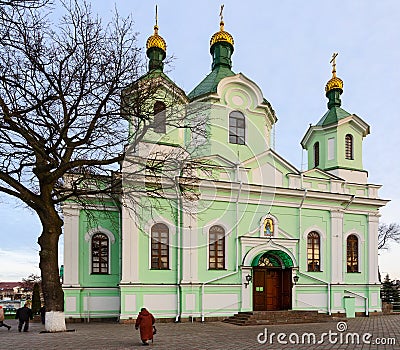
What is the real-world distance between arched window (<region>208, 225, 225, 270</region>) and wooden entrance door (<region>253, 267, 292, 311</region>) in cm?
164

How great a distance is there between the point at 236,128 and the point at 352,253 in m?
8.14

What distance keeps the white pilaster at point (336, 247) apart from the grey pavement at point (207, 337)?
392 cm

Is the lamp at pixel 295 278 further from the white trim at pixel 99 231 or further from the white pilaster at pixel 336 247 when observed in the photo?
the white trim at pixel 99 231

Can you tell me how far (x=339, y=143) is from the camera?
2628cm

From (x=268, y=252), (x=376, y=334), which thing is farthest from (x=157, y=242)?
(x=376, y=334)

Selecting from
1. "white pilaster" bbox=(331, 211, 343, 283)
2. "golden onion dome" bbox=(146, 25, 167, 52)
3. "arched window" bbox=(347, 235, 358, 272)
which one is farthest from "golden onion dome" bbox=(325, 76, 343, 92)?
"golden onion dome" bbox=(146, 25, 167, 52)

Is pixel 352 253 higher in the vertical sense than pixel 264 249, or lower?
lower

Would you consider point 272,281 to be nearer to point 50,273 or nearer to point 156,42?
point 50,273

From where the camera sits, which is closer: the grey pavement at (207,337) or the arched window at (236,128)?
the grey pavement at (207,337)

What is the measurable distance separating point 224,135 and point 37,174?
9.98 meters

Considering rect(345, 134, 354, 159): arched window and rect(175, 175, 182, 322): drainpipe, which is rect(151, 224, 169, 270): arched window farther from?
rect(345, 134, 354, 159): arched window

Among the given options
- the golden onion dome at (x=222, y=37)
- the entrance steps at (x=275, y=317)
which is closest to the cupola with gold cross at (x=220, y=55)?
the golden onion dome at (x=222, y=37)

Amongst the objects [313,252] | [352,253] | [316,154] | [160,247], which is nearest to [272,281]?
[313,252]

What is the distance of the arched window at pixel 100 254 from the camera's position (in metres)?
21.3
